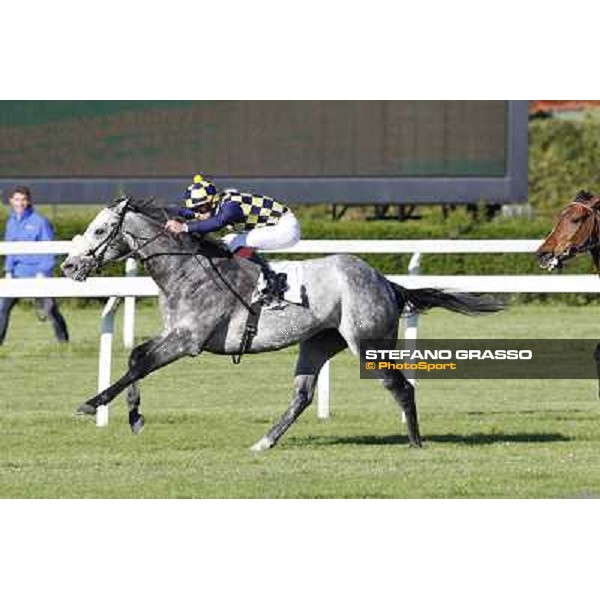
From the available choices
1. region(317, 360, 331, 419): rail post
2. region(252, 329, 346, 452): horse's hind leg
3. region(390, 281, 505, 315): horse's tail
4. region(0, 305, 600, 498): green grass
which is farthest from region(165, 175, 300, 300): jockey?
region(317, 360, 331, 419): rail post

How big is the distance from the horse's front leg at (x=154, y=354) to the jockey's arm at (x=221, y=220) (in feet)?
1.73

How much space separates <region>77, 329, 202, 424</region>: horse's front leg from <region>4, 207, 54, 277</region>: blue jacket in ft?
20.2

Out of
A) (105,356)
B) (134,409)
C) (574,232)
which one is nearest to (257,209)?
(134,409)

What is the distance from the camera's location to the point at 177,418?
438 inches

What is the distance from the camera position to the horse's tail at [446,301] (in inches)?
397

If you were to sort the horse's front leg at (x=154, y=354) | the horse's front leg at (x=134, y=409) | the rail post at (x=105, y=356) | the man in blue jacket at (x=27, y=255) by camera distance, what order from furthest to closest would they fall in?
the man in blue jacket at (x=27, y=255), the rail post at (x=105, y=356), the horse's front leg at (x=134, y=409), the horse's front leg at (x=154, y=354)

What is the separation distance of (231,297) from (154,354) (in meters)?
0.53

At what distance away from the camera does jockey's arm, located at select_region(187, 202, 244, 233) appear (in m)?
9.56

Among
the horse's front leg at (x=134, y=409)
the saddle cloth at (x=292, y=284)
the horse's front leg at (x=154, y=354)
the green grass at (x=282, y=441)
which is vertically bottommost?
the green grass at (x=282, y=441)

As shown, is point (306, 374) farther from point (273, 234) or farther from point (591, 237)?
point (591, 237)

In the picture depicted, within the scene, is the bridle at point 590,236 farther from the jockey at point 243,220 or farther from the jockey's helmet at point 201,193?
the jockey's helmet at point 201,193

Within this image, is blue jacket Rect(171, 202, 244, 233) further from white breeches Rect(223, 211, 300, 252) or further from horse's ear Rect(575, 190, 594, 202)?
horse's ear Rect(575, 190, 594, 202)

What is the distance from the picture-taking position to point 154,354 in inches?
374

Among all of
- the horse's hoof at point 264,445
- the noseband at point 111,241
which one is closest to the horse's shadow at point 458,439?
the horse's hoof at point 264,445
